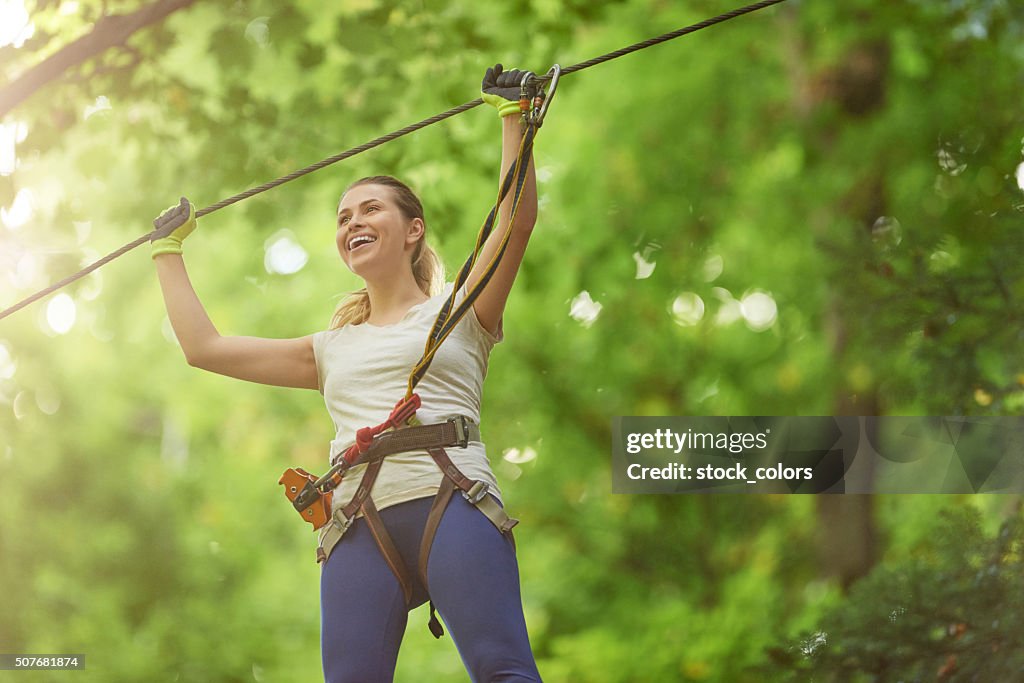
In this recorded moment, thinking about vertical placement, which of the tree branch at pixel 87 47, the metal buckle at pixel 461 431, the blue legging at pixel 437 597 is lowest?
the blue legging at pixel 437 597

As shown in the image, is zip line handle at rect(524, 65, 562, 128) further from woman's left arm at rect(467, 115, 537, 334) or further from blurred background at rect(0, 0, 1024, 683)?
blurred background at rect(0, 0, 1024, 683)

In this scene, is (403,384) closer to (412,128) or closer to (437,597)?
(437,597)

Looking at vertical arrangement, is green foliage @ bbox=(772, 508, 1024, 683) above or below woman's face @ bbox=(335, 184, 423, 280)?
below

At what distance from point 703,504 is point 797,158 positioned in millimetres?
1228

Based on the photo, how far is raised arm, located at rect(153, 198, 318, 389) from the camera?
1.82 metres

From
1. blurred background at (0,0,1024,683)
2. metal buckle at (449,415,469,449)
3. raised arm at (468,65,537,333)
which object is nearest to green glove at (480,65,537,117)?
raised arm at (468,65,537,333)

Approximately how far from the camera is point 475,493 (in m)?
1.58

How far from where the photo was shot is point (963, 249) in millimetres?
3025

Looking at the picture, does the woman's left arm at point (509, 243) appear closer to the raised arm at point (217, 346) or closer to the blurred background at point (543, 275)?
→ the raised arm at point (217, 346)

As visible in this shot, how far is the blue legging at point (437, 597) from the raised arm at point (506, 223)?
0.34 metres

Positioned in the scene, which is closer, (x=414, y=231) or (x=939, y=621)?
(x=414, y=231)

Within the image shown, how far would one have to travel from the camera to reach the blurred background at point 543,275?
10.1ft

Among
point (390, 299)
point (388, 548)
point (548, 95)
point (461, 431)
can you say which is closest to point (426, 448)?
point (461, 431)

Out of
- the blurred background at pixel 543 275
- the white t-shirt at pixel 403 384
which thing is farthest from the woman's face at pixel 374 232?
the blurred background at pixel 543 275
